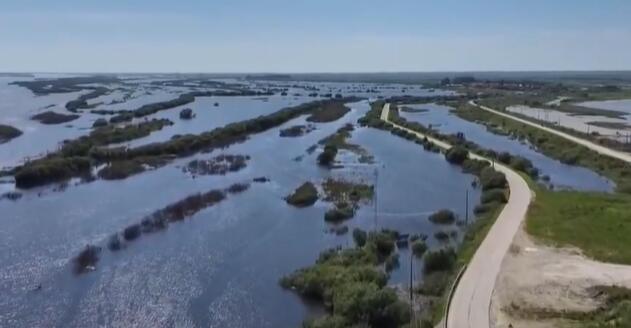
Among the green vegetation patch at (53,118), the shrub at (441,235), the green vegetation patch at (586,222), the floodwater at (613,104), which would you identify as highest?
the green vegetation patch at (586,222)

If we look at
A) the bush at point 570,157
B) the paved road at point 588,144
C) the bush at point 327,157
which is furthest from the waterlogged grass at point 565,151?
the bush at point 327,157

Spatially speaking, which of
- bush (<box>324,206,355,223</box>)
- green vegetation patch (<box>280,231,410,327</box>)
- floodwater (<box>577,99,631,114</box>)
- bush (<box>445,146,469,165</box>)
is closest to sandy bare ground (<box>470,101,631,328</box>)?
green vegetation patch (<box>280,231,410,327</box>)

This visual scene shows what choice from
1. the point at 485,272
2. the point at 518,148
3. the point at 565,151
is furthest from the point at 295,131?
the point at 485,272

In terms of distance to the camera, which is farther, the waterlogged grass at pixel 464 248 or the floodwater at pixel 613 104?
the floodwater at pixel 613 104

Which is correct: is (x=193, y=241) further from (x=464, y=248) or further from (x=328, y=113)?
(x=328, y=113)

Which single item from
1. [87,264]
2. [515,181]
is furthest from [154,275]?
[515,181]

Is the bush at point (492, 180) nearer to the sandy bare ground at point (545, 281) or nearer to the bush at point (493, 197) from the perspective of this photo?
the bush at point (493, 197)
